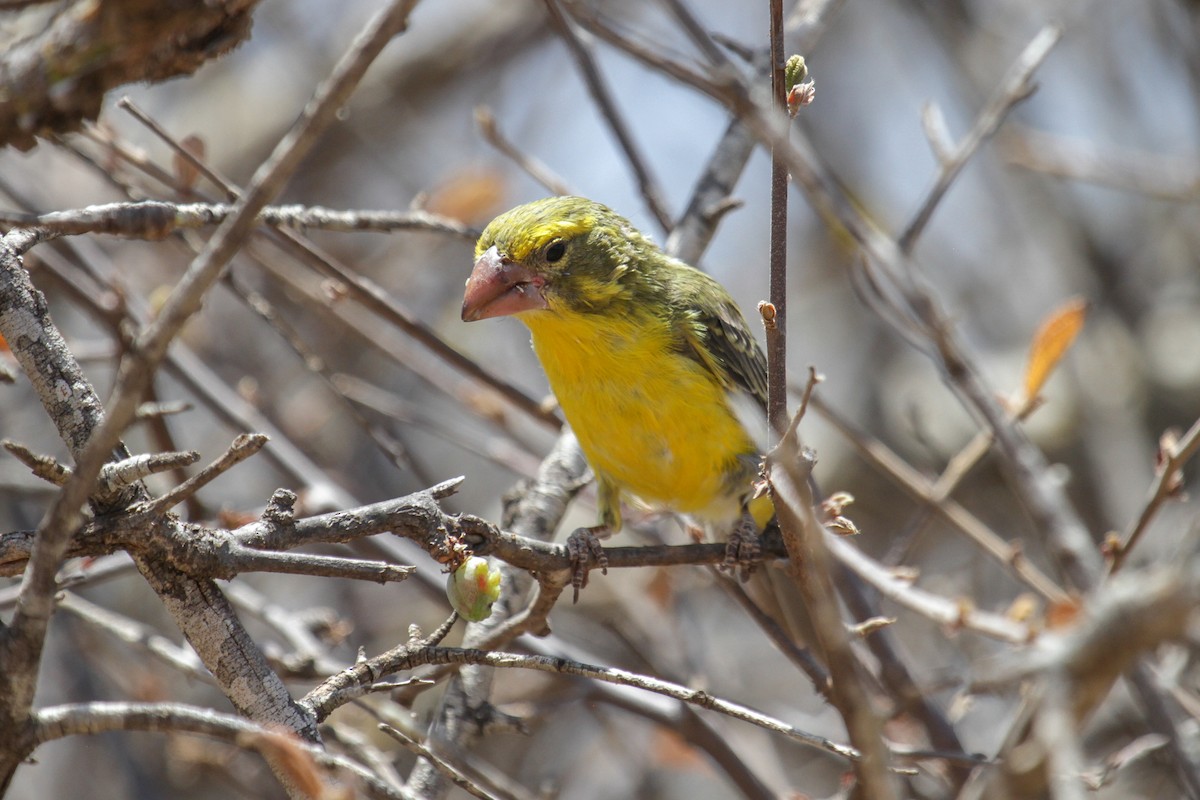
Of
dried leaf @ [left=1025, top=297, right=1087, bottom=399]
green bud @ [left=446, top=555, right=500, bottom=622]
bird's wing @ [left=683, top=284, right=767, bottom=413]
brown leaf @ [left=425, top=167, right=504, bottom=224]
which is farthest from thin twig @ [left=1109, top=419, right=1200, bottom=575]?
brown leaf @ [left=425, top=167, right=504, bottom=224]

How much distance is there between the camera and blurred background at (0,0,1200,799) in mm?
4891

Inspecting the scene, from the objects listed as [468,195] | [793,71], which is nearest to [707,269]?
[468,195]

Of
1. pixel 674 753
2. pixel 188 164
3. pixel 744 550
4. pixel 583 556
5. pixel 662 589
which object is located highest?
pixel 188 164

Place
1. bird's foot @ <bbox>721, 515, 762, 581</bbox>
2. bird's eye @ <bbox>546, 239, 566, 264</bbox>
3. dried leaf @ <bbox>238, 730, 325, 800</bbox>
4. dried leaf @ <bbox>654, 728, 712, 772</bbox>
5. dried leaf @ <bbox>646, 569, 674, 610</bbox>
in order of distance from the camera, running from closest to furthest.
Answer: dried leaf @ <bbox>238, 730, 325, 800</bbox>
bird's foot @ <bbox>721, 515, 762, 581</bbox>
bird's eye @ <bbox>546, 239, 566, 264</bbox>
dried leaf @ <bbox>654, 728, 712, 772</bbox>
dried leaf @ <bbox>646, 569, 674, 610</bbox>

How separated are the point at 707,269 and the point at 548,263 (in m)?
2.91

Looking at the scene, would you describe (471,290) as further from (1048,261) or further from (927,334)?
(1048,261)

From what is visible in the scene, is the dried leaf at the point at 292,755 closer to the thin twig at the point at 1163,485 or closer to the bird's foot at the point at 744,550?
the bird's foot at the point at 744,550

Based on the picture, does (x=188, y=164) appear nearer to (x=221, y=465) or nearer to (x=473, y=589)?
(x=473, y=589)

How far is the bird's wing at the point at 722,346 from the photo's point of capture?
3.77 m

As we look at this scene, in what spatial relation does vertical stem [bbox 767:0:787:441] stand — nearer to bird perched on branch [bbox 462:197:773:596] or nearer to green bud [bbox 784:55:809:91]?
green bud [bbox 784:55:809:91]

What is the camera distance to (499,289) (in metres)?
3.55

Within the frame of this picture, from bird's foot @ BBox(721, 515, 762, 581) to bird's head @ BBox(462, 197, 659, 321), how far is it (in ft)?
2.97

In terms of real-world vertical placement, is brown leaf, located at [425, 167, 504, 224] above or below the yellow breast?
above

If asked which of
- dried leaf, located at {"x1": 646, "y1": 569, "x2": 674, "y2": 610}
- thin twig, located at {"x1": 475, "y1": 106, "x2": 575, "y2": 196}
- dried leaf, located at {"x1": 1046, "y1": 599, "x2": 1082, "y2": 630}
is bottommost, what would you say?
dried leaf, located at {"x1": 1046, "y1": 599, "x2": 1082, "y2": 630}
